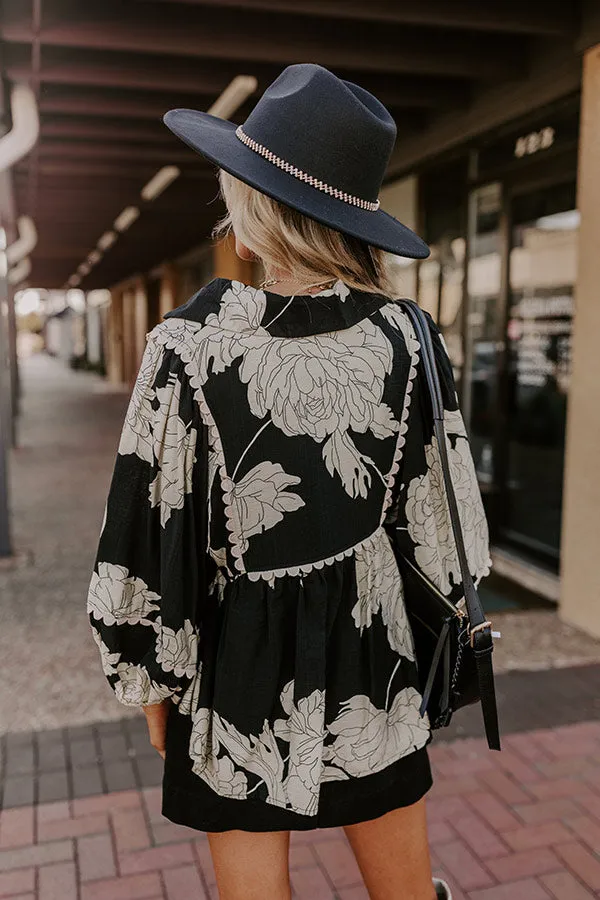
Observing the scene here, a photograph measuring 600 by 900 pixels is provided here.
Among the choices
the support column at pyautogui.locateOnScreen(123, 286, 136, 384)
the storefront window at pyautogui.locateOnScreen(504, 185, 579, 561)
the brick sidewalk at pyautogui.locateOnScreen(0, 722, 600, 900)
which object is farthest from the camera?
the support column at pyautogui.locateOnScreen(123, 286, 136, 384)

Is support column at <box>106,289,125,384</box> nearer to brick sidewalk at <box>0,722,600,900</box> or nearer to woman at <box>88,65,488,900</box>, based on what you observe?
brick sidewalk at <box>0,722,600,900</box>

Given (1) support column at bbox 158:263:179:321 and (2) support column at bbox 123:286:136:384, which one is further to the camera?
(2) support column at bbox 123:286:136:384

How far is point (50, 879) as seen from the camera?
8.29ft

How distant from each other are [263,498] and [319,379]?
0.21 metres

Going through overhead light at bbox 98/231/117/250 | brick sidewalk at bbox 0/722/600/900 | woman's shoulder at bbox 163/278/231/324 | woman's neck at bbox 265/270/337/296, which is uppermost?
overhead light at bbox 98/231/117/250

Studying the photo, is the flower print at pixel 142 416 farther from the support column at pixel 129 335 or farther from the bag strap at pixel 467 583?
the support column at pixel 129 335

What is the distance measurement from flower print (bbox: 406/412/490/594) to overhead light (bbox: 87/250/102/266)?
1808 cm

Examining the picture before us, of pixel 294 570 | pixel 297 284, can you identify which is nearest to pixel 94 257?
pixel 297 284

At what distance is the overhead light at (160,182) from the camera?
832 centimetres

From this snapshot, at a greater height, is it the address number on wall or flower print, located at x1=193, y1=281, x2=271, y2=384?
→ the address number on wall

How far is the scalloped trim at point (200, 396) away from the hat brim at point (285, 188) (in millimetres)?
241

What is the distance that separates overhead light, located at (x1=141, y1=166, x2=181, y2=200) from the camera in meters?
8.32

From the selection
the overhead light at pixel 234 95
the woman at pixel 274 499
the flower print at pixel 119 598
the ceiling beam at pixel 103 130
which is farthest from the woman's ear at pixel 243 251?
the ceiling beam at pixel 103 130

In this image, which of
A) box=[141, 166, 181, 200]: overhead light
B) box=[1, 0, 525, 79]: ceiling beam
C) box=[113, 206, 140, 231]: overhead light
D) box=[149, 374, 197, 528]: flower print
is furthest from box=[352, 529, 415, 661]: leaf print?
box=[113, 206, 140, 231]: overhead light
